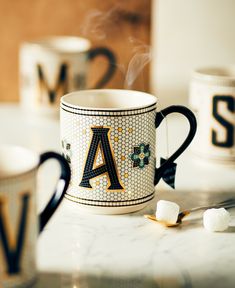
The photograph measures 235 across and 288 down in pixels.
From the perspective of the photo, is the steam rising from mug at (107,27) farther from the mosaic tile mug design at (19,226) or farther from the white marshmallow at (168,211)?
the mosaic tile mug design at (19,226)

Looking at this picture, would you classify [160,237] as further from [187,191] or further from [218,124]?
[218,124]

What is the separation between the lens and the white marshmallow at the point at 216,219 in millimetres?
789

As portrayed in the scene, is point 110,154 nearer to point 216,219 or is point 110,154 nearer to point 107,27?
point 216,219

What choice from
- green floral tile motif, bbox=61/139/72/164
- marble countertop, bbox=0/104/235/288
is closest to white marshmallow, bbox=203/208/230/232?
marble countertop, bbox=0/104/235/288

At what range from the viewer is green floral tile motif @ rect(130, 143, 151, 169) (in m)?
0.80

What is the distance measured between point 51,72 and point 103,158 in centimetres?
44

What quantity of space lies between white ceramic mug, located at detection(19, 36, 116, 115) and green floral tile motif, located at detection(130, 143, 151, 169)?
42 centimetres

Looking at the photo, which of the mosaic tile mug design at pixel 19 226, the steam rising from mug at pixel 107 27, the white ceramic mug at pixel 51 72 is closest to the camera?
the mosaic tile mug design at pixel 19 226

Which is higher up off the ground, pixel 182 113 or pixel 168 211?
pixel 182 113

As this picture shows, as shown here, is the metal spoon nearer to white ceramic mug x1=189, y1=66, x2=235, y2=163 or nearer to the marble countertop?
the marble countertop

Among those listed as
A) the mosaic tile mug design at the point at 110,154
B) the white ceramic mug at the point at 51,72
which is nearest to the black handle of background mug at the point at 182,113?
the mosaic tile mug design at the point at 110,154

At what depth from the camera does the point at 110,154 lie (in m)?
0.80

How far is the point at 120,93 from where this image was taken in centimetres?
92

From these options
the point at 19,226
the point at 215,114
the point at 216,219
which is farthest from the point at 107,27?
the point at 19,226
